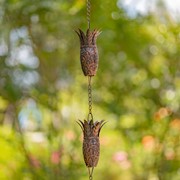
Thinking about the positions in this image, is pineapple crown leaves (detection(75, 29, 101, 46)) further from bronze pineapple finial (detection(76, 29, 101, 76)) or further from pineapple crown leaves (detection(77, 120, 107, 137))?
pineapple crown leaves (detection(77, 120, 107, 137))

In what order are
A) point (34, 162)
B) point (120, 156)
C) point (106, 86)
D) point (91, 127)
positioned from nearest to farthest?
point (91, 127) < point (34, 162) < point (106, 86) < point (120, 156)

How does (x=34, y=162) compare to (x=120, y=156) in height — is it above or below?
below

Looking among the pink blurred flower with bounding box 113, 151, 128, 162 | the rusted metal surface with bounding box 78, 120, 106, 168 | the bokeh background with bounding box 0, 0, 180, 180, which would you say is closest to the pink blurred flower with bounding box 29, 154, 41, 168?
the bokeh background with bounding box 0, 0, 180, 180

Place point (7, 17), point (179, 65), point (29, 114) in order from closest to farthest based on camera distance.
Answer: point (7, 17) → point (179, 65) → point (29, 114)

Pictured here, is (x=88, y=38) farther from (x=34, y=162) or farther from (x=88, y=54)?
(x=34, y=162)

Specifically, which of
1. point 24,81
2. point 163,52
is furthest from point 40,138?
point 163,52

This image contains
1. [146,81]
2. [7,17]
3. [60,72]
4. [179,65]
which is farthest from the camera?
[60,72]

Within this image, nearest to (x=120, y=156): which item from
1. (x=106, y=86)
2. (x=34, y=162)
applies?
(x=106, y=86)

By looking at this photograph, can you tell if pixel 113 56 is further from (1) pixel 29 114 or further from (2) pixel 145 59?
(1) pixel 29 114
